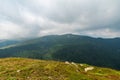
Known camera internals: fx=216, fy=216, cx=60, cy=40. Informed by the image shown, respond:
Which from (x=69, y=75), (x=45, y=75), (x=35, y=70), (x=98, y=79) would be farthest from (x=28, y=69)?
(x=98, y=79)

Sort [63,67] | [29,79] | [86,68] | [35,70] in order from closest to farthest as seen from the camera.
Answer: [29,79], [35,70], [63,67], [86,68]

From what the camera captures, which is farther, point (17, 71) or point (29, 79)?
point (17, 71)

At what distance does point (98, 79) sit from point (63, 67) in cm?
1084

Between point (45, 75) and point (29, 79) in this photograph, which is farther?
point (45, 75)

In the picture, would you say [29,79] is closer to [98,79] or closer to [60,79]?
[60,79]

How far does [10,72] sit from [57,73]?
12.7 metres

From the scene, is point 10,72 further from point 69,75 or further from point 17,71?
point 69,75

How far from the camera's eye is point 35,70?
183ft

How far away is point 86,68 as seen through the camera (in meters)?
70.9

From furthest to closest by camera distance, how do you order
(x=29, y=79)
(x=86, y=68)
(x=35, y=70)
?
(x=86, y=68)
(x=35, y=70)
(x=29, y=79)

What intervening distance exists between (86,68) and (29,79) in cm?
2801

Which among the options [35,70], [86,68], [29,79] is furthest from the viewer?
[86,68]

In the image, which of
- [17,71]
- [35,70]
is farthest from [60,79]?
[17,71]

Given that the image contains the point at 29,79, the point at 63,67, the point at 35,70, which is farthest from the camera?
the point at 63,67
